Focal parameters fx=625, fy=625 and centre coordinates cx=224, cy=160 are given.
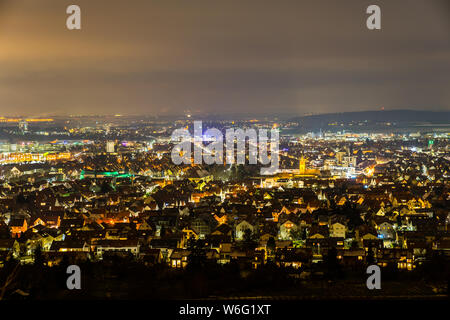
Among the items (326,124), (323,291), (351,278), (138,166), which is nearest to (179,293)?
(323,291)

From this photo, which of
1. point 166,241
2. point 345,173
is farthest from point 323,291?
point 345,173

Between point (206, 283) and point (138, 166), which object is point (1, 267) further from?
point (138, 166)

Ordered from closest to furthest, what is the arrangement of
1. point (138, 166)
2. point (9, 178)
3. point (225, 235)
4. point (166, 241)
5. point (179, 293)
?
point (179, 293), point (166, 241), point (225, 235), point (9, 178), point (138, 166)

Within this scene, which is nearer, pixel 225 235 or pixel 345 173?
pixel 225 235

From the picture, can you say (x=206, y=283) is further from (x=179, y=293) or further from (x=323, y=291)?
(x=323, y=291)
